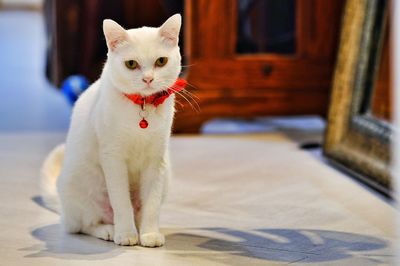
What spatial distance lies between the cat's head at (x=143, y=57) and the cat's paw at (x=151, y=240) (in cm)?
31

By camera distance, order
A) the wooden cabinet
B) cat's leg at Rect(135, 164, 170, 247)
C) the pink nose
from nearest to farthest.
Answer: the pink nose → cat's leg at Rect(135, 164, 170, 247) → the wooden cabinet

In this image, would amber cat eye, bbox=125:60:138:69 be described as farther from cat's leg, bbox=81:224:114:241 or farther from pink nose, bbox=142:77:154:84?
cat's leg, bbox=81:224:114:241

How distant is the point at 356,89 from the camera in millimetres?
2645

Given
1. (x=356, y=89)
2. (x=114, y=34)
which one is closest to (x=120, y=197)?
(x=114, y=34)

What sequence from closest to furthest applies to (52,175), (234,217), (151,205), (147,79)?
1. (147,79)
2. (151,205)
3. (234,217)
4. (52,175)

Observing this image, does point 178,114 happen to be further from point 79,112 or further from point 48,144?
point 79,112

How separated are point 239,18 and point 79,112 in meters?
1.30

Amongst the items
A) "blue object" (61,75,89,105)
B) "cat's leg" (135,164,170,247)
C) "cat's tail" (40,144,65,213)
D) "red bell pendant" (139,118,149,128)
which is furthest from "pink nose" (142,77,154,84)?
"blue object" (61,75,89,105)

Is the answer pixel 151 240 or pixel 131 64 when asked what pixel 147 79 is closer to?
pixel 131 64

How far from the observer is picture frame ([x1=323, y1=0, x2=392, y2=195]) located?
2523mm

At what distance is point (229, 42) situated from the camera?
305 cm

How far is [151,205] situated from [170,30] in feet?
1.24

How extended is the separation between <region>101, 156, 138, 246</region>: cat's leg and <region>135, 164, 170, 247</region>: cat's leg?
3cm

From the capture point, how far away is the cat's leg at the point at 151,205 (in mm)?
1768
